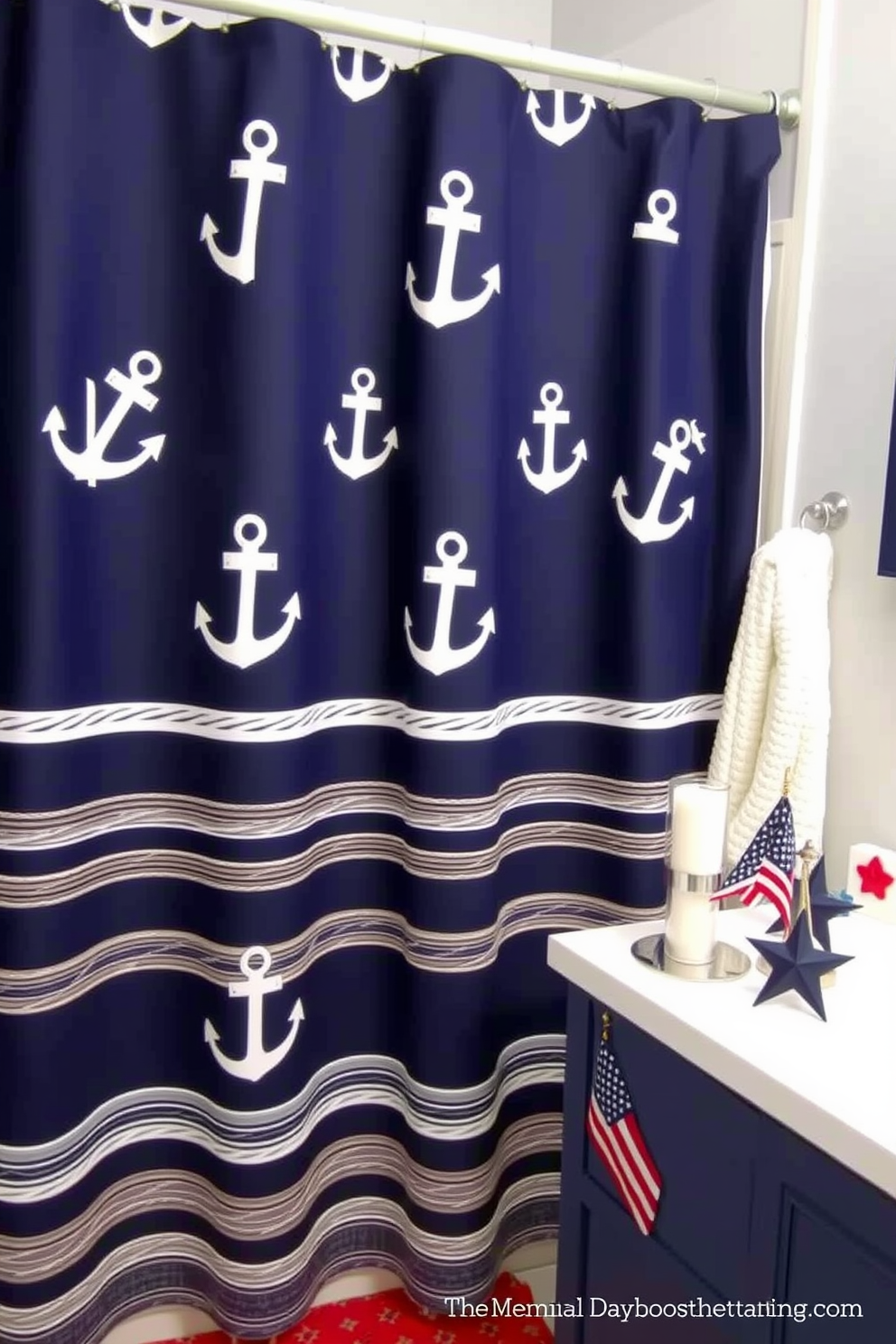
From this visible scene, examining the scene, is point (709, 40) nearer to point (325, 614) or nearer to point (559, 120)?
point (559, 120)

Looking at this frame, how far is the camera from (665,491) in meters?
1.47

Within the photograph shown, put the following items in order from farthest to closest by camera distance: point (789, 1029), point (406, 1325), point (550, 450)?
point (406, 1325) → point (550, 450) → point (789, 1029)

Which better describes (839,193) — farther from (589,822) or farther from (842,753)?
(589,822)

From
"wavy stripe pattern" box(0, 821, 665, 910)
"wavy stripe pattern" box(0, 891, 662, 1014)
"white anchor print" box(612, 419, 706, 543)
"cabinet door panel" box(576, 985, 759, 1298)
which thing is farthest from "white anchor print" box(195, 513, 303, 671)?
"cabinet door panel" box(576, 985, 759, 1298)

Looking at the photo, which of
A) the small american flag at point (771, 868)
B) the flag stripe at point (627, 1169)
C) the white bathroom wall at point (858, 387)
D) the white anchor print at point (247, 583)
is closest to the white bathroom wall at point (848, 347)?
the white bathroom wall at point (858, 387)

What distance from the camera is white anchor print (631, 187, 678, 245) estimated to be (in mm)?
1405

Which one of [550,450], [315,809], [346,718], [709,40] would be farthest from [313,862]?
[709,40]

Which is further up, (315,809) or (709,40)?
(709,40)

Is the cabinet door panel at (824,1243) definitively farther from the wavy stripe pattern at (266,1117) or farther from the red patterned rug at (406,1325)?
the red patterned rug at (406,1325)

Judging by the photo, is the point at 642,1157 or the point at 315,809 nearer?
the point at 642,1157

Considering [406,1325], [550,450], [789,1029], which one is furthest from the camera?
[406,1325]

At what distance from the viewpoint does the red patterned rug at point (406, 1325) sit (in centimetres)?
154

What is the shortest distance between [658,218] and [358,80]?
0.42m

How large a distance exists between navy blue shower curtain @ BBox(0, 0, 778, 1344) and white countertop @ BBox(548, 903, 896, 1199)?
0.28 meters
